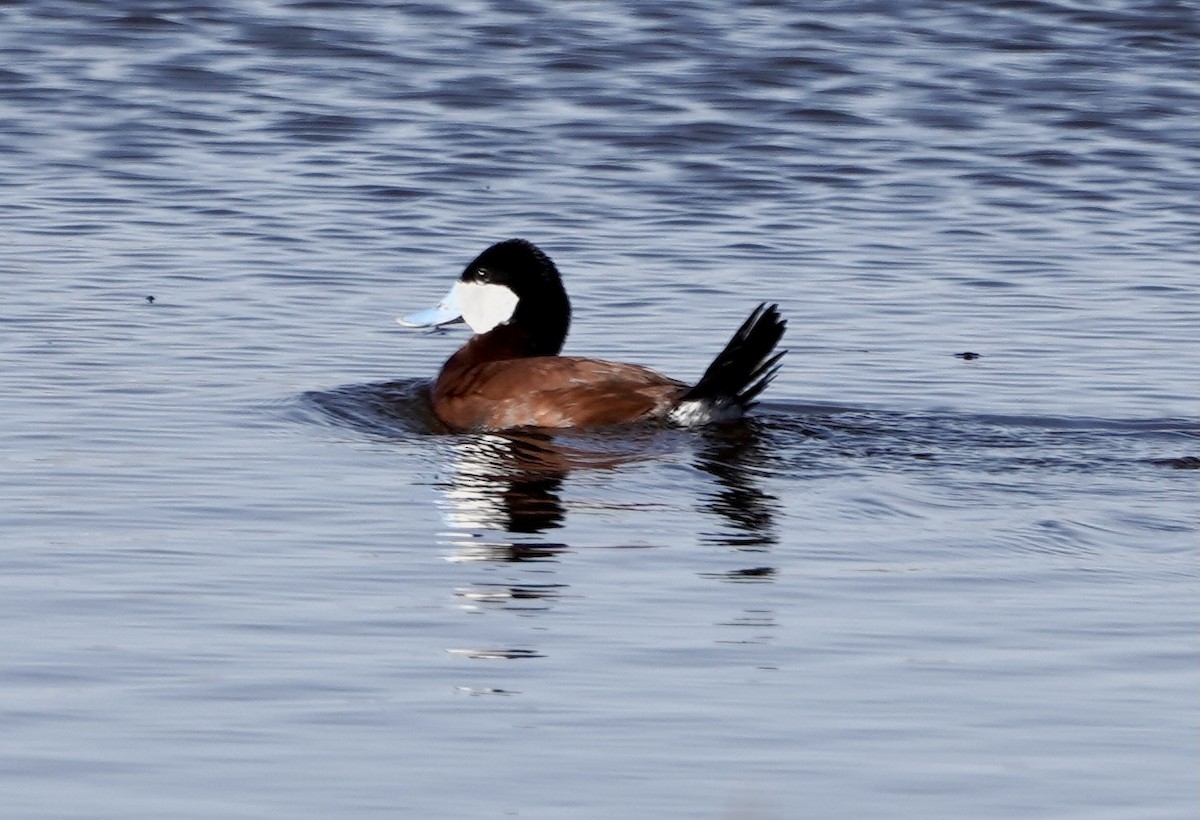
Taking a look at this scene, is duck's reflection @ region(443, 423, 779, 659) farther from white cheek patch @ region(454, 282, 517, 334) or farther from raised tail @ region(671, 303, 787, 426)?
white cheek patch @ region(454, 282, 517, 334)

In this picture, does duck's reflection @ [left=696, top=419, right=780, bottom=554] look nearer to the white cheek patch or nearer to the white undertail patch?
the white undertail patch

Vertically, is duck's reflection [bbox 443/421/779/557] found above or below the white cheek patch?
below

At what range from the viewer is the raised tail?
902cm

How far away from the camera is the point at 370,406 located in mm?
9531

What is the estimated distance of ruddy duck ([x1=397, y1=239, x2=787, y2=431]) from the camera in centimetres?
908

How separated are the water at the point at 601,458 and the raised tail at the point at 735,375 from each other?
180 millimetres

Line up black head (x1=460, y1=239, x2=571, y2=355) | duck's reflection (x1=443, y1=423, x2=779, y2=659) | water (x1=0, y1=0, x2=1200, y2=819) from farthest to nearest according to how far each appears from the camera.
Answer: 1. black head (x1=460, y1=239, x2=571, y2=355)
2. duck's reflection (x1=443, y1=423, x2=779, y2=659)
3. water (x1=0, y1=0, x2=1200, y2=819)

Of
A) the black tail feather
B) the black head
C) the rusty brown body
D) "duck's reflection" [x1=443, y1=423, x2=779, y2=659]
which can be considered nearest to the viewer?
"duck's reflection" [x1=443, y1=423, x2=779, y2=659]

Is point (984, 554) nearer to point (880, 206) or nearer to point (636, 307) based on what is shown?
point (636, 307)

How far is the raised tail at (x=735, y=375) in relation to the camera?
9.02m

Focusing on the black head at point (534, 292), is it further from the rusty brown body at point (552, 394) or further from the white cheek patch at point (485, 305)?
the rusty brown body at point (552, 394)

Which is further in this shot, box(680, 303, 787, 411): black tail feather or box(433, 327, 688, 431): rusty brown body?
box(433, 327, 688, 431): rusty brown body

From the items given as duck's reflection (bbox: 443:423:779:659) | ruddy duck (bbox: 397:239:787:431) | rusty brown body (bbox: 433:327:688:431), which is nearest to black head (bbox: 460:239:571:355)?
ruddy duck (bbox: 397:239:787:431)

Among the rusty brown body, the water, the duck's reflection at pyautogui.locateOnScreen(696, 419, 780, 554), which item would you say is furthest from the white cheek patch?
the duck's reflection at pyautogui.locateOnScreen(696, 419, 780, 554)
